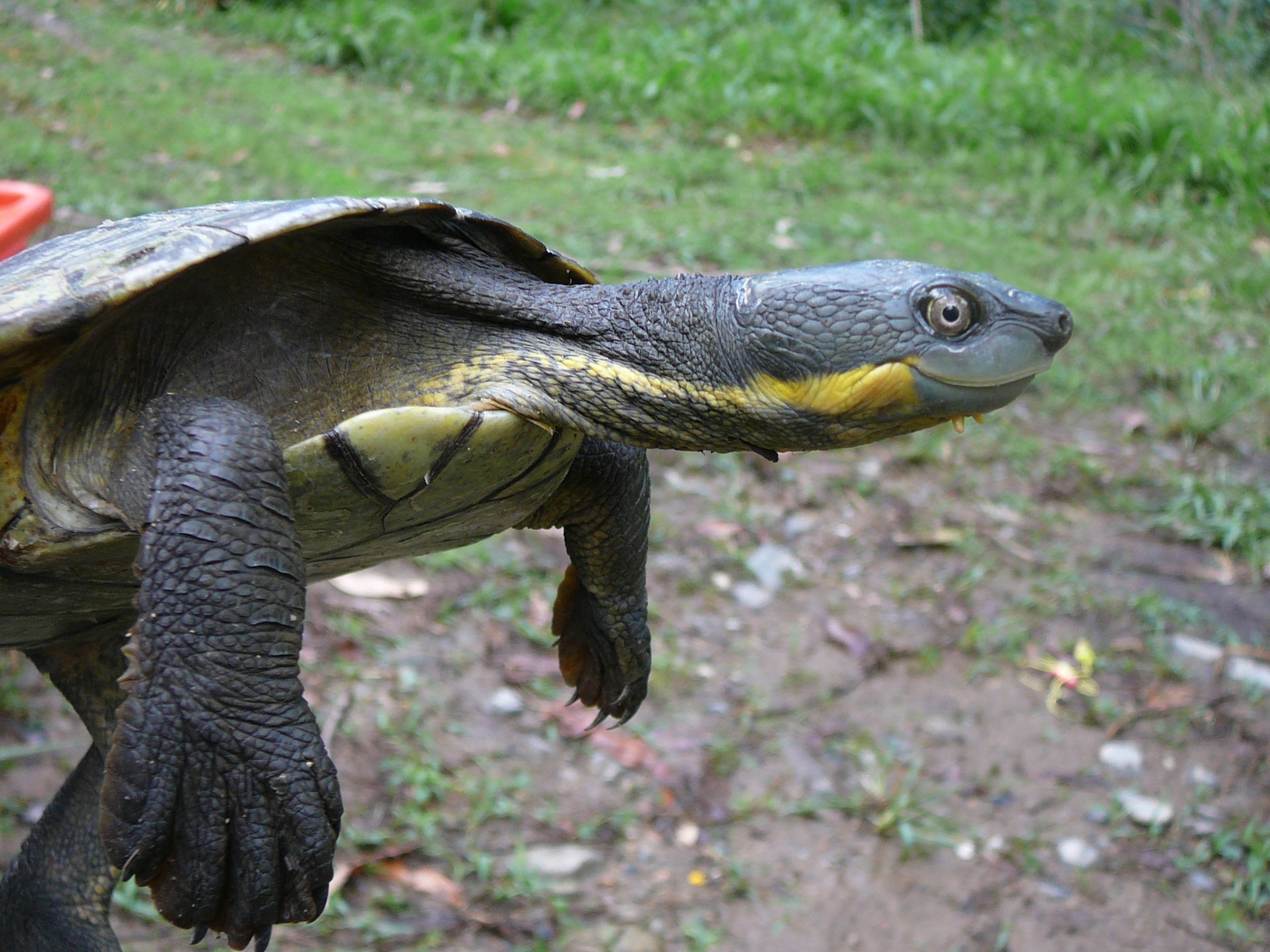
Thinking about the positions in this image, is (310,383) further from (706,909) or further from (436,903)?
(706,909)

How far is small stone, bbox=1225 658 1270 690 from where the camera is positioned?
4.01 meters

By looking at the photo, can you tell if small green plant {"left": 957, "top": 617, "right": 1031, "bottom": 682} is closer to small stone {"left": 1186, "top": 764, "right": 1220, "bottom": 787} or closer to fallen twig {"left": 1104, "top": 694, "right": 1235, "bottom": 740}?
fallen twig {"left": 1104, "top": 694, "right": 1235, "bottom": 740}

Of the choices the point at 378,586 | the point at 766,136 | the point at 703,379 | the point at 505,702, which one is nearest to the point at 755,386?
the point at 703,379

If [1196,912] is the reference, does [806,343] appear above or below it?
above

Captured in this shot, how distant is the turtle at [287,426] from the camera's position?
1.58m

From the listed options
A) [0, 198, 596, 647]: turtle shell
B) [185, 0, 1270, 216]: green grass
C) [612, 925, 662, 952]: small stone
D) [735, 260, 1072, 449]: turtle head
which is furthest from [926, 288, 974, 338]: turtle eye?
[185, 0, 1270, 216]: green grass

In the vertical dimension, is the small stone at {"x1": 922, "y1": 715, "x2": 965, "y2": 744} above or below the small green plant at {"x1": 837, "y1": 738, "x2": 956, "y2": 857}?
below

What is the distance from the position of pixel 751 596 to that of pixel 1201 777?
1650mm

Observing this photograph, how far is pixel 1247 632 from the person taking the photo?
4.25 meters

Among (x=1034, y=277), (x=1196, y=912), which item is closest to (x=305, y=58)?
(x=1034, y=277)

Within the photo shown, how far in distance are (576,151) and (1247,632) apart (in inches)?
197

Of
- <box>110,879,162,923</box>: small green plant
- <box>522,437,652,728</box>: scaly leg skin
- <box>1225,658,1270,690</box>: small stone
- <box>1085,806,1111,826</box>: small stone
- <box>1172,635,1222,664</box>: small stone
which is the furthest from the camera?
<box>1172,635,1222,664</box>: small stone

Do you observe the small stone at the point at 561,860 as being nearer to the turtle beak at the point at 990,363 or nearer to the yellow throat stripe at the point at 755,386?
the yellow throat stripe at the point at 755,386

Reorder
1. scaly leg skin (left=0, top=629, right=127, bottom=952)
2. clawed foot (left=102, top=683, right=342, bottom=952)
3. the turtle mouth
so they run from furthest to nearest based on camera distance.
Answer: scaly leg skin (left=0, top=629, right=127, bottom=952)
the turtle mouth
clawed foot (left=102, top=683, right=342, bottom=952)
